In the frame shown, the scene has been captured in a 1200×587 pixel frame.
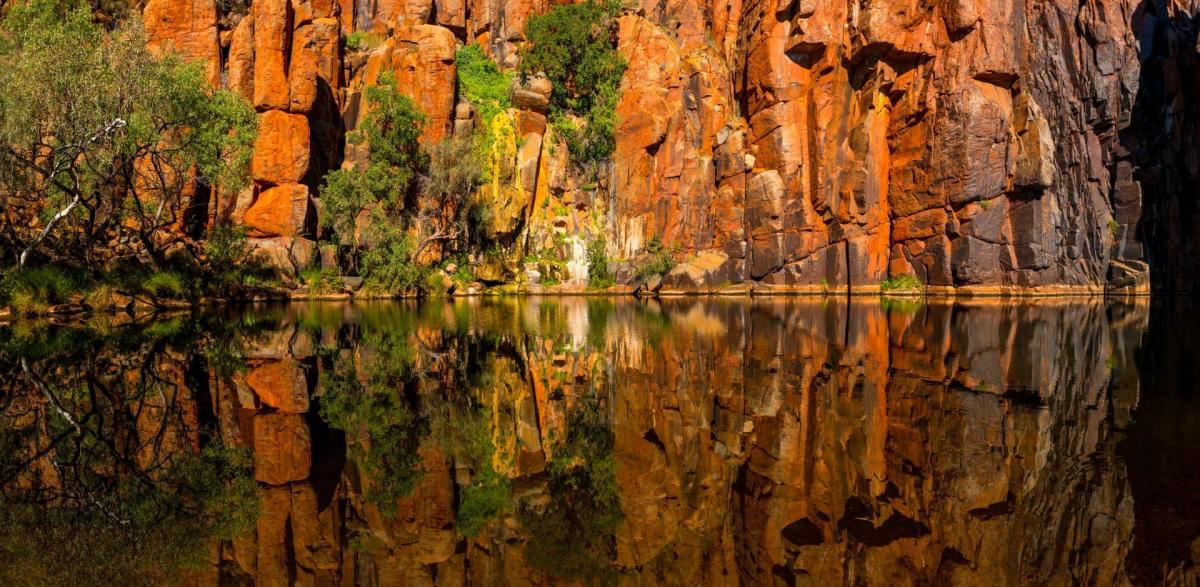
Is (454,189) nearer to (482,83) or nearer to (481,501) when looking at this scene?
(482,83)

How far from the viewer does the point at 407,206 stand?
43.0 metres

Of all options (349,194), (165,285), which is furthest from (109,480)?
(349,194)

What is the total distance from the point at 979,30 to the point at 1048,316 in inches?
915

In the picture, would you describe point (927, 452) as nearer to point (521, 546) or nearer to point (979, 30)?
point (521, 546)

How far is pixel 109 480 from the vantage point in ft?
19.1

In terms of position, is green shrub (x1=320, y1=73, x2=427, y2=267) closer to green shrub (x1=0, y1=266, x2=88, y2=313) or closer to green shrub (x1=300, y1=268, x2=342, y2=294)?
green shrub (x1=300, y1=268, x2=342, y2=294)

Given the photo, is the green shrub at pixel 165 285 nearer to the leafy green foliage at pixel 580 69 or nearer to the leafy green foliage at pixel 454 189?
the leafy green foliage at pixel 454 189

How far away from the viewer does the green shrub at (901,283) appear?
42.6 m

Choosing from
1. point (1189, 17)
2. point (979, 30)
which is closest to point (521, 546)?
point (979, 30)

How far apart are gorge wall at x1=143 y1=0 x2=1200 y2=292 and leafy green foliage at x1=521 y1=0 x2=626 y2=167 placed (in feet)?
3.87

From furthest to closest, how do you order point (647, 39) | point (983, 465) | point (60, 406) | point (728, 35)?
1. point (728, 35)
2. point (647, 39)
3. point (60, 406)
4. point (983, 465)

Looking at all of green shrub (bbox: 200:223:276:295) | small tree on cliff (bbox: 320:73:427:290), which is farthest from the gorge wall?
small tree on cliff (bbox: 320:73:427:290)

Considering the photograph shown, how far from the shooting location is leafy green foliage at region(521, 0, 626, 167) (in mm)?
47531

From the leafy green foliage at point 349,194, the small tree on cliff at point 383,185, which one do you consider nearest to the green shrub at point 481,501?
the small tree on cliff at point 383,185
